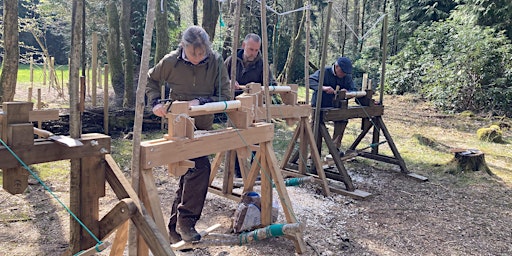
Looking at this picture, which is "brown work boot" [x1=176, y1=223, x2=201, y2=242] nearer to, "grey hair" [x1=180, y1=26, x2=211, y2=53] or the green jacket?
the green jacket

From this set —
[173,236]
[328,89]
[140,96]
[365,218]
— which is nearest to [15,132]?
[140,96]

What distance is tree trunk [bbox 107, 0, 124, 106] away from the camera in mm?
10984

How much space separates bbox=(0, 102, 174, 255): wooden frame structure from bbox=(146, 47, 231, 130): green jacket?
132 centimetres

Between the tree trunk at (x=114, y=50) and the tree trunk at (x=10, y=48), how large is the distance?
15.4ft

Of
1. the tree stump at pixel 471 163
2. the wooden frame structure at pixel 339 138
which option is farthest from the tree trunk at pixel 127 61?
the tree stump at pixel 471 163

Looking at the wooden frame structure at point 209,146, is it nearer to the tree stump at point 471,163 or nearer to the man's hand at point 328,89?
the man's hand at point 328,89

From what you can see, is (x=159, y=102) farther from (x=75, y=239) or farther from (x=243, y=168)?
(x=243, y=168)

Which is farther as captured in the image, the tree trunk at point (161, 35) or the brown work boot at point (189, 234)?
the tree trunk at point (161, 35)

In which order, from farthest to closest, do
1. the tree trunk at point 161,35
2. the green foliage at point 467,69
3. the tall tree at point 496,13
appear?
the tall tree at point 496,13 < the green foliage at point 467,69 < the tree trunk at point 161,35

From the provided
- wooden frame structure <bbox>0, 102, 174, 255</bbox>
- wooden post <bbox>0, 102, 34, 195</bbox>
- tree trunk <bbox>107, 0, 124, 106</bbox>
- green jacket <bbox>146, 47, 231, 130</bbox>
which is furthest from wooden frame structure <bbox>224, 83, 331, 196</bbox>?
tree trunk <bbox>107, 0, 124, 106</bbox>

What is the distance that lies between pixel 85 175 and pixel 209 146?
100cm

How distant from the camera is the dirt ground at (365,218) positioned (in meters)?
3.67

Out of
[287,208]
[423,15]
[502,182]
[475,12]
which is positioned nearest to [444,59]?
[475,12]

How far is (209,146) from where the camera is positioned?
115 inches
